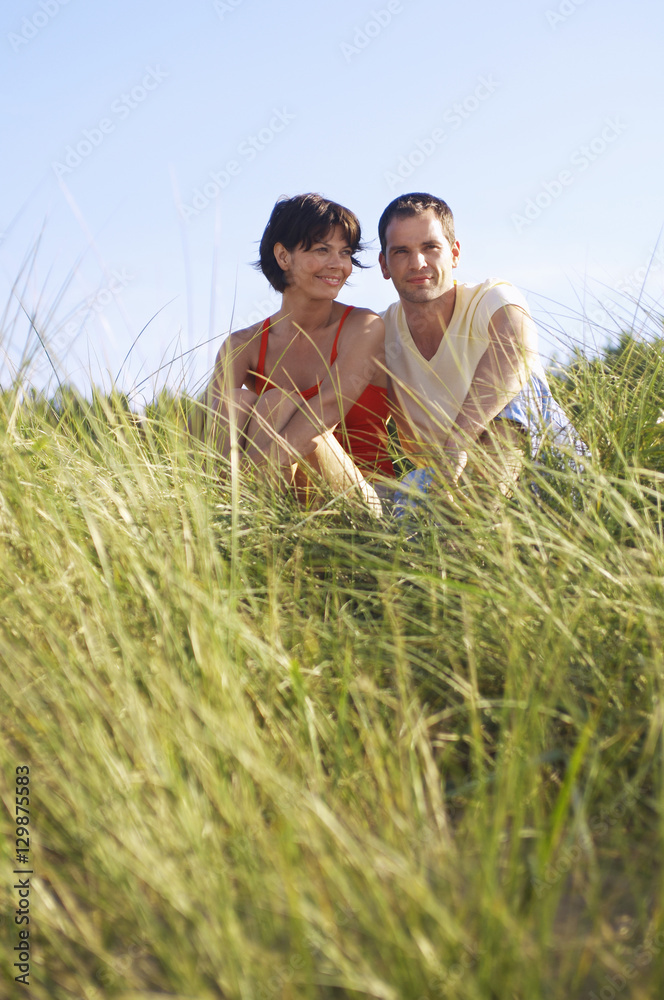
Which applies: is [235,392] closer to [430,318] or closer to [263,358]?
[263,358]

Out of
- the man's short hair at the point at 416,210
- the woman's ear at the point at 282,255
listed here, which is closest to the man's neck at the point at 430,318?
the man's short hair at the point at 416,210

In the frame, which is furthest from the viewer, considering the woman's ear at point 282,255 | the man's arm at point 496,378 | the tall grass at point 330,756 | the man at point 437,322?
the woman's ear at point 282,255

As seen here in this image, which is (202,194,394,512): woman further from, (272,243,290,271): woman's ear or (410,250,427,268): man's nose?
(410,250,427,268): man's nose

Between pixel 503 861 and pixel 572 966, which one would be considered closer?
pixel 572 966

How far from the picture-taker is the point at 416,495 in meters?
2.08

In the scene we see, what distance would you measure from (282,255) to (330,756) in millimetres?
2669

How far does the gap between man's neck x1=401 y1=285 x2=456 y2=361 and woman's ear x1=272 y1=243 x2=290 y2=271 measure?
1.82 ft

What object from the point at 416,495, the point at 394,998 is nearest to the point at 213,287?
the point at 416,495

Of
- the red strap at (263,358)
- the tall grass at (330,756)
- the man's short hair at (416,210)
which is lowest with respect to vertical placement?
the tall grass at (330,756)

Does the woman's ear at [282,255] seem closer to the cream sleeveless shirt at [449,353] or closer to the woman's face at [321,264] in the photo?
the woman's face at [321,264]

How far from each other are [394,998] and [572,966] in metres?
0.29

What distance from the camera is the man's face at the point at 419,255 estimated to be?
3.36 metres

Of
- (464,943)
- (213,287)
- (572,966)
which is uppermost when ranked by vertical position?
(213,287)

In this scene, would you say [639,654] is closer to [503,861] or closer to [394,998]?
[503,861]
